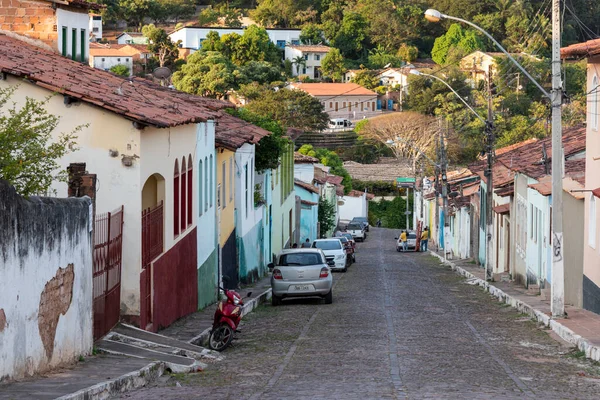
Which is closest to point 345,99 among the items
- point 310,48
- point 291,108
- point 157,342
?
point 310,48

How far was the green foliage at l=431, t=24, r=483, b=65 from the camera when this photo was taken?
508 feet

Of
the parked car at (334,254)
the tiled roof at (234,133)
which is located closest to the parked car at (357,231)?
the parked car at (334,254)

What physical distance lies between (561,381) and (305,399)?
3.84 metres

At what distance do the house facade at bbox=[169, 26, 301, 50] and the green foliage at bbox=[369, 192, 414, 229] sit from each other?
164 ft

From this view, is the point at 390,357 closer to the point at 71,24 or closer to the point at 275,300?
the point at 275,300

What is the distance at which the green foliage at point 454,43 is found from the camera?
154750 millimetres

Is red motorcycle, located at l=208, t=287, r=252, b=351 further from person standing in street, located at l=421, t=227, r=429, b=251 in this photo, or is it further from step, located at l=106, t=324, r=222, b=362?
person standing in street, located at l=421, t=227, r=429, b=251

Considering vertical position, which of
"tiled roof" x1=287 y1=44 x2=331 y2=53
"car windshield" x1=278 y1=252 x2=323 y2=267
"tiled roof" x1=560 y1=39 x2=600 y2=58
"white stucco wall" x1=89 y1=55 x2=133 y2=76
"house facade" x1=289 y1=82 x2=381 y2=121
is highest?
"tiled roof" x1=287 y1=44 x2=331 y2=53

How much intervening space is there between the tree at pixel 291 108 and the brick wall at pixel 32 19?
68414 mm

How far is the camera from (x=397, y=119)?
105688 mm

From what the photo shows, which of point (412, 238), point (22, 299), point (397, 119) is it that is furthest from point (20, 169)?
point (397, 119)

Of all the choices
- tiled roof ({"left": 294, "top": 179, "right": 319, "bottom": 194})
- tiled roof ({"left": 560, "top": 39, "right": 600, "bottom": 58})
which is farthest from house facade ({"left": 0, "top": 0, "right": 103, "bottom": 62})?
tiled roof ({"left": 294, "top": 179, "right": 319, "bottom": 194})

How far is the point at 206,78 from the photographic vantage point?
111625 millimetres

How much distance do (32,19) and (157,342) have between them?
31.3ft
